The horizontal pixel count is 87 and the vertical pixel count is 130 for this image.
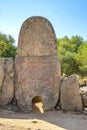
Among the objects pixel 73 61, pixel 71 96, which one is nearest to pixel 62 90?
pixel 71 96

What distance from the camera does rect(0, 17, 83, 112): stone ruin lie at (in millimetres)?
8523

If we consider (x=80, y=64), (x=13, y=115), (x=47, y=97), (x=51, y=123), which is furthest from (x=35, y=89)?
(x=80, y=64)

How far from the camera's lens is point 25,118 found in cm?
735

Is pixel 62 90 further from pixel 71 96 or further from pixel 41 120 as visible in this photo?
pixel 41 120

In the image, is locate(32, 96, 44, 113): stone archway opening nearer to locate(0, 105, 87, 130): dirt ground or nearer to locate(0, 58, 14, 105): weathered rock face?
locate(0, 105, 87, 130): dirt ground

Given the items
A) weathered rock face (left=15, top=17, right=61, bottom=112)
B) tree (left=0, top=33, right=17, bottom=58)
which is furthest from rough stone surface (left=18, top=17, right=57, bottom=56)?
tree (left=0, top=33, right=17, bottom=58)

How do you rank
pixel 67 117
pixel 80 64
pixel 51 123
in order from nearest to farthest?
pixel 51 123 < pixel 67 117 < pixel 80 64

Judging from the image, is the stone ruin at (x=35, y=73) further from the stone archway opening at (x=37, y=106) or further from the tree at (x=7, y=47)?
the tree at (x=7, y=47)

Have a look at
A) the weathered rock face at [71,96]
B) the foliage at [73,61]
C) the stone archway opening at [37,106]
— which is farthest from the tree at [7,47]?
the weathered rock face at [71,96]

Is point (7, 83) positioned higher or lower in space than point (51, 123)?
higher

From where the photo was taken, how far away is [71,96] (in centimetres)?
834

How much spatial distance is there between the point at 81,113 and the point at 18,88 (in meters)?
2.37

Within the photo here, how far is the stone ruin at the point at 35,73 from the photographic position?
8.52 metres

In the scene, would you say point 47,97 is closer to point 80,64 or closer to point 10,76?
point 10,76
